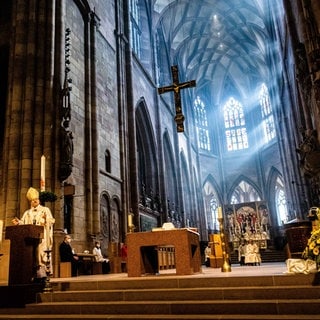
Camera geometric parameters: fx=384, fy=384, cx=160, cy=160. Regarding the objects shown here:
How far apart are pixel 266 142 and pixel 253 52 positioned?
9.08 meters

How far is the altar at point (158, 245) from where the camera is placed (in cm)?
739

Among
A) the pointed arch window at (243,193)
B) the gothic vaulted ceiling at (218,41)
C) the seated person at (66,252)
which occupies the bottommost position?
the seated person at (66,252)

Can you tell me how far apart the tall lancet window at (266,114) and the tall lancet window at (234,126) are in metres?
2.87

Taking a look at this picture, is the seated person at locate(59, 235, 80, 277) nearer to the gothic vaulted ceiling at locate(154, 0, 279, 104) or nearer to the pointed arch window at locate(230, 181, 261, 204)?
the gothic vaulted ceiling at locate(154, 0, 279, 104)

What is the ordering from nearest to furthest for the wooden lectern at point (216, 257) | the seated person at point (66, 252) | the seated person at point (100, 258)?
the seated person at point (66, 252), the seated person at point (100, 258), the wooden lectern at point (216, 257)

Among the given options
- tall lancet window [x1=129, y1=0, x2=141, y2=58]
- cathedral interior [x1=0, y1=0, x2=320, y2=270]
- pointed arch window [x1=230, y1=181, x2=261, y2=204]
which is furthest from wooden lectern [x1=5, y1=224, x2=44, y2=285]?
pointed arch window [x1=230, y1=181, x2=261, y2=204]

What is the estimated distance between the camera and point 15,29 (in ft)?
41.0

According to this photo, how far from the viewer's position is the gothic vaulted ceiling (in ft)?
102

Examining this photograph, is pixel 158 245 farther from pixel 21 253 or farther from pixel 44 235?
pixel 21 253

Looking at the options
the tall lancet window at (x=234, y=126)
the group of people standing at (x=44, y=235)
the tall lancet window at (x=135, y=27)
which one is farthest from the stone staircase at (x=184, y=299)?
the tall lancet window at (x=234, y=126)

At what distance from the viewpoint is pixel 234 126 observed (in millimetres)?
43438

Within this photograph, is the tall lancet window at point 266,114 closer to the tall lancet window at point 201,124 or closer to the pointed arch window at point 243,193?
the pointed arch window at point 243,193

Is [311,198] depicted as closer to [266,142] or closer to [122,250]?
[122,250]

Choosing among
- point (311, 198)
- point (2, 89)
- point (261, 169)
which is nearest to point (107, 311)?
point (2, 89)
